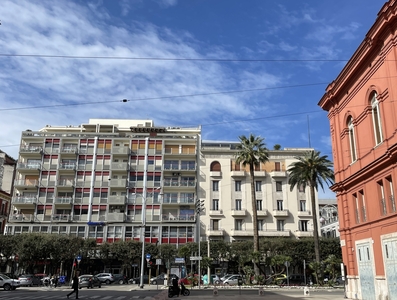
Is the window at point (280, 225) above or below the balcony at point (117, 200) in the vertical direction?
below

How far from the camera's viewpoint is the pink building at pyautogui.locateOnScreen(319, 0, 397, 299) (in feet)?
62.2

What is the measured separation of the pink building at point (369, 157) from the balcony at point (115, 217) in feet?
140

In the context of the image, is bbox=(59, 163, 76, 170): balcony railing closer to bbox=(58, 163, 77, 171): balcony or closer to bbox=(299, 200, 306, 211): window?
bbox=(58, 163, 77, 171): balcony

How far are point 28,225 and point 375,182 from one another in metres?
55.8

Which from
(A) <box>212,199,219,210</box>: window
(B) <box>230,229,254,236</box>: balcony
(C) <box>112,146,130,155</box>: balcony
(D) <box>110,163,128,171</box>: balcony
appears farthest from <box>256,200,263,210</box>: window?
(C) <box>112,146,130,155</box>: balcony

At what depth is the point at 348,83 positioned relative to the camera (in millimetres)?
24266

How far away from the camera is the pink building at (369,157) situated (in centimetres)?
1897

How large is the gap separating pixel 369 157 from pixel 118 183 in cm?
4915

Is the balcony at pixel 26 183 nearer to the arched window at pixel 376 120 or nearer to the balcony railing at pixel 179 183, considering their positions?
the balcony railing at pixel 179 183

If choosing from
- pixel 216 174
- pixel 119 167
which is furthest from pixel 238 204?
pixel 119 167

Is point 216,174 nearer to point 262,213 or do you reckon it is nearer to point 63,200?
point 262,213

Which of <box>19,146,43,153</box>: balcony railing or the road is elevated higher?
<box>19,146,43,153</box>: balcony railing

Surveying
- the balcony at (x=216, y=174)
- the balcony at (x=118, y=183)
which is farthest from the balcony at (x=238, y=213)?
the balcony at (x=118, y=183)

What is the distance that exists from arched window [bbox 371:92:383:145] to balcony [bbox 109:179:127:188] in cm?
4897
